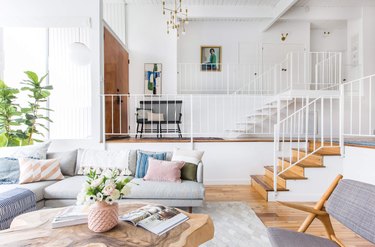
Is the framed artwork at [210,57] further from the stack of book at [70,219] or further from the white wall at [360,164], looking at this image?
the stack of book at [70,219]

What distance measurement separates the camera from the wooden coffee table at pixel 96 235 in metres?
1.28

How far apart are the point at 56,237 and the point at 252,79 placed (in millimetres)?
6439

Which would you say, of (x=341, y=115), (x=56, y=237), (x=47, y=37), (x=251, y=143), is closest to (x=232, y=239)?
(x=56, y=237)

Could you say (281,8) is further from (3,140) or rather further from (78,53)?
(3,140)

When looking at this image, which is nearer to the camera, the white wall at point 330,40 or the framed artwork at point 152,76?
the framed artwork at point 152,76

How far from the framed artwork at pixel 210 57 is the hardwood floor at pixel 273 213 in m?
3.97

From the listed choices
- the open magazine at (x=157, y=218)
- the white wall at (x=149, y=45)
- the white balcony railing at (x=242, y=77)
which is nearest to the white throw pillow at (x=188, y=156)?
the open magazine at (x=157, y=218)

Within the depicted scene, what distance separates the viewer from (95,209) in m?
1.40

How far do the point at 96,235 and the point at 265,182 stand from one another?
2.92 m

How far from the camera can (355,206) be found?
56.2 inches

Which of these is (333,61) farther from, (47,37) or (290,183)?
(47,37)

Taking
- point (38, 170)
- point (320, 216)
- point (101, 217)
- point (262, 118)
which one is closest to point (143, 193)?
point (101, 217)

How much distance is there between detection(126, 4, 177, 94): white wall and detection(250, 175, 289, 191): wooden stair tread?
11.3 feet

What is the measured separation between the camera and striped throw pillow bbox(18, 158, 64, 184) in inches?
109
